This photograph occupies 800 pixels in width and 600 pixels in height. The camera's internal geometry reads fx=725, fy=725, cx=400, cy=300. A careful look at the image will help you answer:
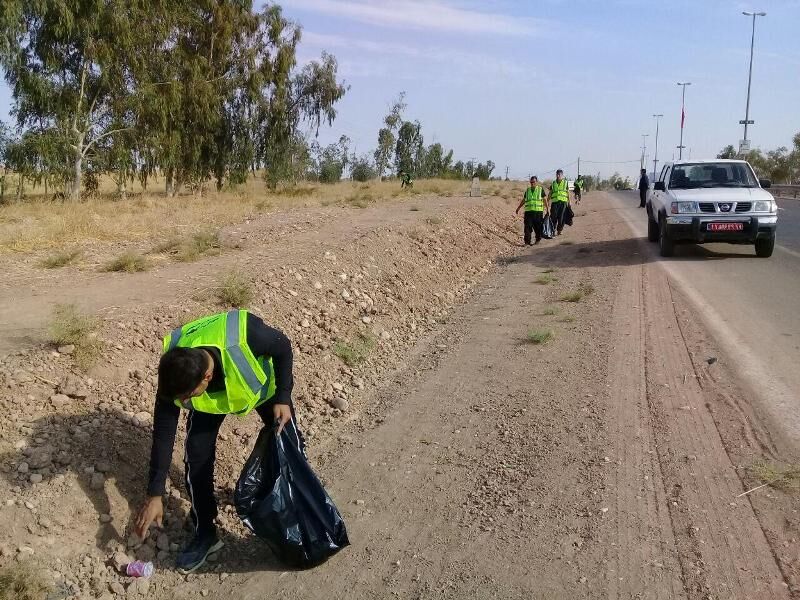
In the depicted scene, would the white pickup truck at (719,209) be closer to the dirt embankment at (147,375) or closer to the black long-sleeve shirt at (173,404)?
the dirt embankment at (147,375)

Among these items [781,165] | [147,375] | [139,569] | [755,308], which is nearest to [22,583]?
[139,569]

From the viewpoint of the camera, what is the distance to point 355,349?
7.53 meters

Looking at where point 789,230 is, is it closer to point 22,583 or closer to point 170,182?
point 22,583

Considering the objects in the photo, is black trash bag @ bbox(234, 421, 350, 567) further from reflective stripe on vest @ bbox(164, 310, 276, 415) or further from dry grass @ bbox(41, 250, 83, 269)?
dry grass @ bbox(41, 250, 83, 269)

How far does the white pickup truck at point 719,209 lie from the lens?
12812 mm

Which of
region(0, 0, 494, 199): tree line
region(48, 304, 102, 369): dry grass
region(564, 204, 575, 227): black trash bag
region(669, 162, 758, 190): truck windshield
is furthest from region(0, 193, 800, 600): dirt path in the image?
region(0, 0, 494, 199): tree line

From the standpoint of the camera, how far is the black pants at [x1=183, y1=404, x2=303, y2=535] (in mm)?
3828

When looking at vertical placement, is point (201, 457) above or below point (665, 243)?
below

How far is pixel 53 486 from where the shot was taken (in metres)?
4.07

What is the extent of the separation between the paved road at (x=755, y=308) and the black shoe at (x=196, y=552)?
12.6ft

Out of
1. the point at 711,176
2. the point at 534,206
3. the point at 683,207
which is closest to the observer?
the point at 683,207

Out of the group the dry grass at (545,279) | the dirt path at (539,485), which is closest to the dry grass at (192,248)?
the dirt path at (539,485)

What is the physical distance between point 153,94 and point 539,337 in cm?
2519

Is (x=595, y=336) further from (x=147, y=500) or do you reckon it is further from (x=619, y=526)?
(x=147, y=500)
